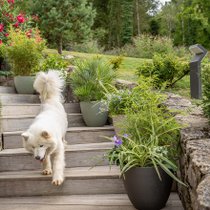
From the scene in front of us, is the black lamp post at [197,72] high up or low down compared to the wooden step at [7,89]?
up

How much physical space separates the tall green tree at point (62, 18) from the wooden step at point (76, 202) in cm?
965

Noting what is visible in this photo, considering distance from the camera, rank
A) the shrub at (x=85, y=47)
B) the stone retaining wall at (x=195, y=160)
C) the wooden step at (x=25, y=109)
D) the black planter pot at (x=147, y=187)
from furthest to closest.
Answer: the shrub at (x=85, y=47) < the wooden step at (x=25, y=109) < the black planter pot at (x=147, y=187) < the stone retaining wall at (x=195, y=160)

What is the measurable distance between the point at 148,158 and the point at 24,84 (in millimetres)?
3683

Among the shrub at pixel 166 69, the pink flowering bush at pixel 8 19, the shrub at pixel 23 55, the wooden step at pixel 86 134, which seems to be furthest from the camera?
the pink flowering bush at pixel 8 19

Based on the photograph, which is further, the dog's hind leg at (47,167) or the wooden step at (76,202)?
the dog's hind leg at (47,167)

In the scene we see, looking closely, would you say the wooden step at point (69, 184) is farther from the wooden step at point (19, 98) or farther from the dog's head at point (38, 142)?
the wooden step at point (19, 98)

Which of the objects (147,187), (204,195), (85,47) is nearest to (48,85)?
(147,187)

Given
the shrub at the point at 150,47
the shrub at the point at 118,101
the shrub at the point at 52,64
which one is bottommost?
the shrub at the point at 118,101

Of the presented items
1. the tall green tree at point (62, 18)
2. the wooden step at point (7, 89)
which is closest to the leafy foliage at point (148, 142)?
the wooden step at point (7, 89)

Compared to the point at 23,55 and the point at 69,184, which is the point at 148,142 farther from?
the point at 23,55

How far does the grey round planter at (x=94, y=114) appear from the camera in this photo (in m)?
5.04

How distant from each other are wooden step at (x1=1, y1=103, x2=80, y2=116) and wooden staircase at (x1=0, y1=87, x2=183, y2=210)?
708 millimetres

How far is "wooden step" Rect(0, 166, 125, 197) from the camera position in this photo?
12.4 feet

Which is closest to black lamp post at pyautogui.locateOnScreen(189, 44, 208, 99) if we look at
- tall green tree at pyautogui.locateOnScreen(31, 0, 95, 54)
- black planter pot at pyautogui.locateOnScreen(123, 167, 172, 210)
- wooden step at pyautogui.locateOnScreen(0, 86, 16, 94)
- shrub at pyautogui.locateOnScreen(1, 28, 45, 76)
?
black planter pot at pyautogui.locateOnScreen(123, 167, 172, 210)
